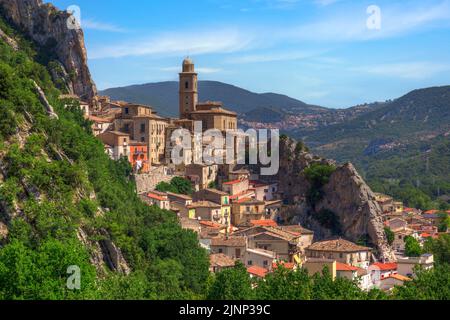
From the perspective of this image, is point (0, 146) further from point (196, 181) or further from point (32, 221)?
point (196, 181)

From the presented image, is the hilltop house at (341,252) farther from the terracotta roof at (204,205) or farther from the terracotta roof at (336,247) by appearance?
the terracotta roof at (204,205)

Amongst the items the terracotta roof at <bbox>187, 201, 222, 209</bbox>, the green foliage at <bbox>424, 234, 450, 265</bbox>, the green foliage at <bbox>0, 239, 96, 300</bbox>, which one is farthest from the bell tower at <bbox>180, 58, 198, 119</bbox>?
the green foliage at <bbox>0, 239, 96, 300</bbox>

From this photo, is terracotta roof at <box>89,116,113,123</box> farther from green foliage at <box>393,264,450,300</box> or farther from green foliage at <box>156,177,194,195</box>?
green foliage at <box>393,264,450,300</box>

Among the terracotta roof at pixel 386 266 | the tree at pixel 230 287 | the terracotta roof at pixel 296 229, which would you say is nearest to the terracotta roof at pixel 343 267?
the terracotta roof at pixel 386 266

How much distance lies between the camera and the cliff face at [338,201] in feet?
223

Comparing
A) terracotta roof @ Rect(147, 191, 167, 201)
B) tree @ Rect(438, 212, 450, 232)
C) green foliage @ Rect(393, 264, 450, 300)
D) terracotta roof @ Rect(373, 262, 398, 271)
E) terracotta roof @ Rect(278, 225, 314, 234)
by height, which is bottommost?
tree @ Rect(438, 212, 450, 232)

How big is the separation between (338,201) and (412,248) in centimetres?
772

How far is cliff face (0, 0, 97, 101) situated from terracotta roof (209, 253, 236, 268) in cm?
2801

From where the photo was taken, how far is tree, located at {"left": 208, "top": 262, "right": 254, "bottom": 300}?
3340 cm

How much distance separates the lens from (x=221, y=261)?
174ft

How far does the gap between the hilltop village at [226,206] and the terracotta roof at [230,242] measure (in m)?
0.02

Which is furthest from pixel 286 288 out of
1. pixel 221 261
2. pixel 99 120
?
pixel 99 120

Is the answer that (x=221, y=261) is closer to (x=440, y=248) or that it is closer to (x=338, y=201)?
(x=338, y=201)
